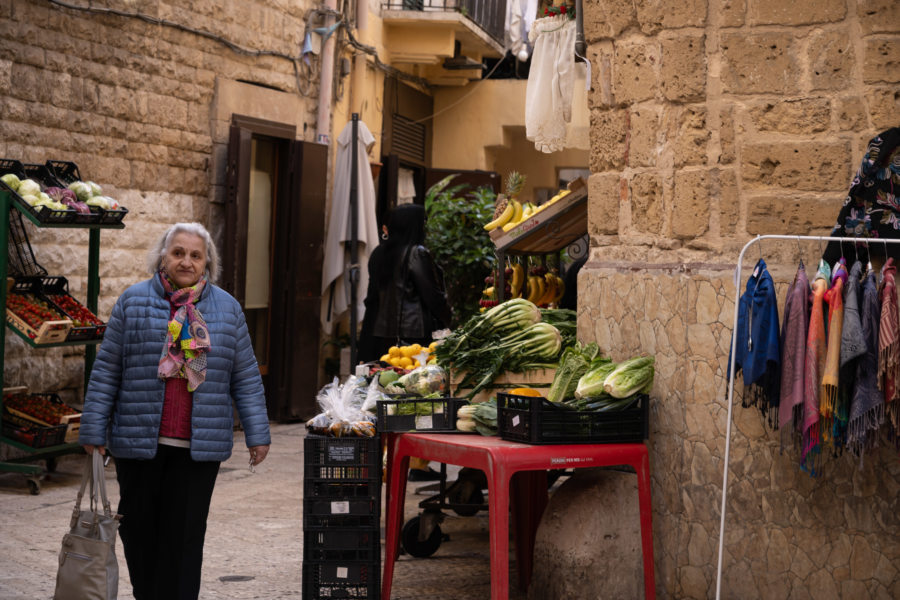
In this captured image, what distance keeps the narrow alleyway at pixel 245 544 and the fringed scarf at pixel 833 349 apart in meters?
2.12

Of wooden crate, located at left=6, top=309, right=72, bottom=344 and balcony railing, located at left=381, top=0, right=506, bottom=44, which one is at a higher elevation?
balcony railing, located at left=381, top=0, right=506, bottom=44

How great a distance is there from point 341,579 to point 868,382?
2.53 metres

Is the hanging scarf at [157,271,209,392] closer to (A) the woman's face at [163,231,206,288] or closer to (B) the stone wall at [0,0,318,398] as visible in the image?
(A) the woman's face at [163,231,206,288]

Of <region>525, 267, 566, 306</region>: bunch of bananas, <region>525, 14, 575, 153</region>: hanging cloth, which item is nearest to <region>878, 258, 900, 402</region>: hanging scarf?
<region>525, 14, 575, 153</region>: hanging cloth

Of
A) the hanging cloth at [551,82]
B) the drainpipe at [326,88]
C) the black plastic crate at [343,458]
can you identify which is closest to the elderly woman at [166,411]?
the black plastic crate at [343,458]

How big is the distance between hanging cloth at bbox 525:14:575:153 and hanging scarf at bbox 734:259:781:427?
2791mm

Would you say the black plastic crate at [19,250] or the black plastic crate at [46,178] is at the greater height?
the black plastic crate at [46,178]

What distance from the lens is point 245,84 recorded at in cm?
1162

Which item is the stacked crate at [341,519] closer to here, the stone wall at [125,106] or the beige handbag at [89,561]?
the beige handbag at [89,561]

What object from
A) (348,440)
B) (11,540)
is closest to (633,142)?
(348,440)

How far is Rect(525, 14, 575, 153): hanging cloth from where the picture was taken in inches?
290

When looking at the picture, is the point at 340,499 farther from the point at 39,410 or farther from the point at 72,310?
the point at 72,310

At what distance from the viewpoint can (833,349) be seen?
468 cm

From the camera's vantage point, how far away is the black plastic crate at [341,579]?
18.5ft
